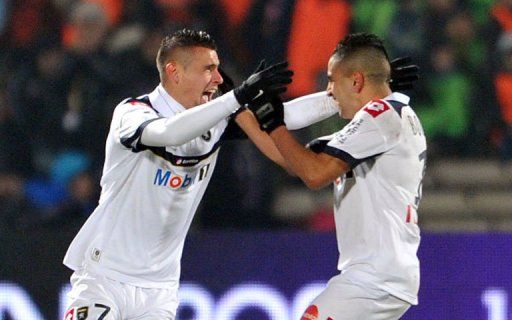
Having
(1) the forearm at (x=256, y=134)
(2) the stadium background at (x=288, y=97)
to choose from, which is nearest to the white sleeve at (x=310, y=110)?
(1) the forearm at (x=256, y=134)

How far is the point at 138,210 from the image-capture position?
17.1 ft

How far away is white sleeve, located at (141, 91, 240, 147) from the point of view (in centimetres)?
477

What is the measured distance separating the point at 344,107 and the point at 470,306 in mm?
2469

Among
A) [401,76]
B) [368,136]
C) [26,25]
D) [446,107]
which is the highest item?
[26,25]

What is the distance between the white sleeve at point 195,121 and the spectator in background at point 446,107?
403 cm

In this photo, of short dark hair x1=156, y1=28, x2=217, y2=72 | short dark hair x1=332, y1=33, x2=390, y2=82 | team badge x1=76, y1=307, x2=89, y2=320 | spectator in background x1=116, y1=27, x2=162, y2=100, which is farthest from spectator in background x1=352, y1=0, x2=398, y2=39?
team badge x1=76, y1=307, x2=89, y2=320

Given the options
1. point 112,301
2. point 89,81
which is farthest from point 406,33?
point 112,301

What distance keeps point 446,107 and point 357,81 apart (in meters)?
3.73

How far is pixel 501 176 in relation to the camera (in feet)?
28.2

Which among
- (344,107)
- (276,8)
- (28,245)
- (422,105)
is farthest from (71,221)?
(344,107)

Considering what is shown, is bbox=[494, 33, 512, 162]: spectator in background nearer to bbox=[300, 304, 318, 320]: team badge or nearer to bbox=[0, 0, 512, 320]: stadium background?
bbox=[0, 0, 512, 320]: stadium background

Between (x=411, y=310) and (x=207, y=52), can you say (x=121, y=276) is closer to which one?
(x=207, y=52)

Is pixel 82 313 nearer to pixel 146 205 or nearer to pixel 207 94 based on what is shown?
pixel 146 205

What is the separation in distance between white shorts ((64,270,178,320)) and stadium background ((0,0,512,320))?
200 cm
